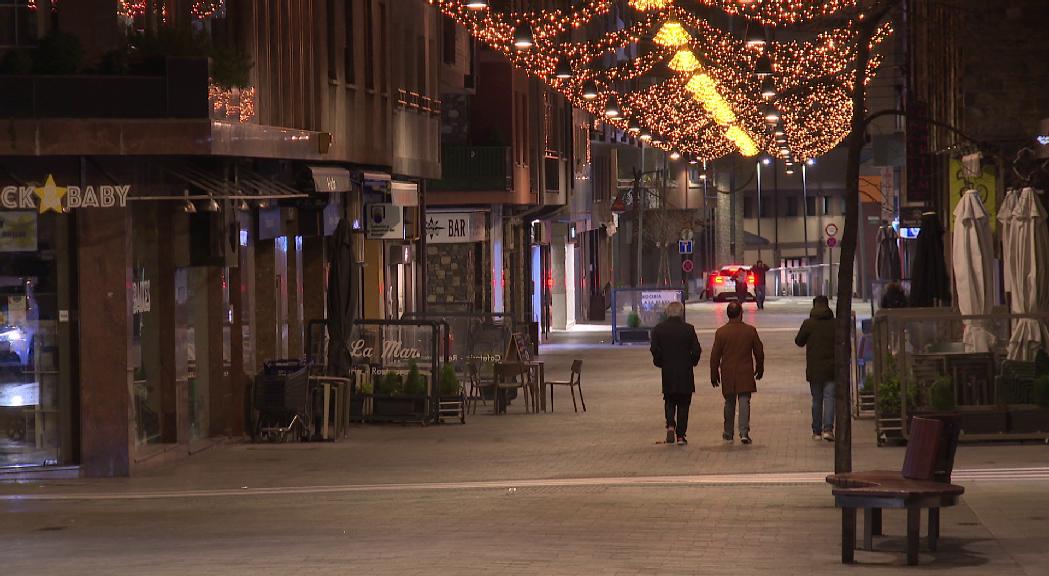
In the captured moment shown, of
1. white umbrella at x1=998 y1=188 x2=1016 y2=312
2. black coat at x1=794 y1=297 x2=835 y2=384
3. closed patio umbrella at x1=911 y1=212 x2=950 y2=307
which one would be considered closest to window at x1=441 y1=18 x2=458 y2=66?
closed patio umbrella at x1=911 y1=212 x2=950 y2=307

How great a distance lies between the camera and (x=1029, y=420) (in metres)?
19.8

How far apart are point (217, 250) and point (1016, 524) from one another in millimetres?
10374

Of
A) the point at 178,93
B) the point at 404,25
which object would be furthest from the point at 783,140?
the point at 178,93

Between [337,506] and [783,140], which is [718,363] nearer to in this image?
[337,506]

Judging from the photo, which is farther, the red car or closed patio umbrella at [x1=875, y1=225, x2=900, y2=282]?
the red car

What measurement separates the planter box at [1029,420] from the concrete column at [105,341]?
368 inches

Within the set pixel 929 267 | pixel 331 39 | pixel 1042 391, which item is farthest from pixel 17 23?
pixel 929 267

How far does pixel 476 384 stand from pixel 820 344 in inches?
312

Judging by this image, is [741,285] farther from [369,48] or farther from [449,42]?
[369,48]

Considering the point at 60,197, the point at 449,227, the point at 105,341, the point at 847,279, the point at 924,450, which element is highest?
the point at 449,227

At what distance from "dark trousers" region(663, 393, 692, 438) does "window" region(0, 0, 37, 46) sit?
824 centimetres

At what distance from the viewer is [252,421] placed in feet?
74.9

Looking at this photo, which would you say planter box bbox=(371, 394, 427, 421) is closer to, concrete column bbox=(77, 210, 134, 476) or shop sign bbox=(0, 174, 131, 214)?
concrete column bbox=(77, 210, 134, 476)

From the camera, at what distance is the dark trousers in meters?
21.5
